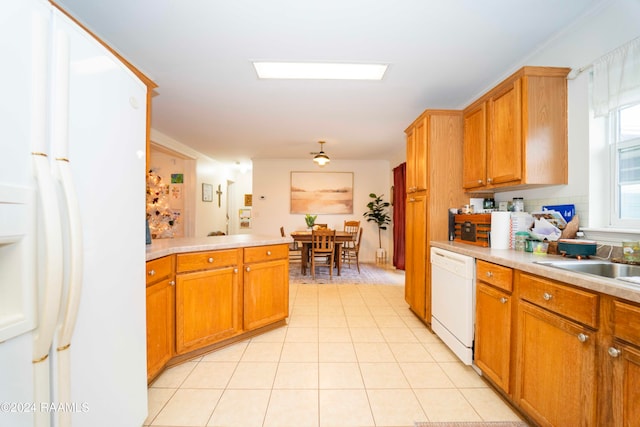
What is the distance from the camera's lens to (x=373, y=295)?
12.2ft

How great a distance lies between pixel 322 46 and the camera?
2.10 m

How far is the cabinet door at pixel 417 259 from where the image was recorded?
105 inches

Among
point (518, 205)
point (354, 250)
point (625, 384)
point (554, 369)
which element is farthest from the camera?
point (354, 250)

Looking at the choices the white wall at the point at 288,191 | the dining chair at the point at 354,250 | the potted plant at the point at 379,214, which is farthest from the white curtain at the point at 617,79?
the white wall at the point at 288,191

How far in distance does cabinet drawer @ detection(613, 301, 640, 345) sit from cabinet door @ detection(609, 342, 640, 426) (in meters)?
0.03

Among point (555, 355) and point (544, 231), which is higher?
point (544, 231)

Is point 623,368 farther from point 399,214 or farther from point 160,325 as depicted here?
point 399,214

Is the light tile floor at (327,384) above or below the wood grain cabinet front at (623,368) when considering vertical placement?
below

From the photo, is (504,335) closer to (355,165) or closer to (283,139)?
(283,139)

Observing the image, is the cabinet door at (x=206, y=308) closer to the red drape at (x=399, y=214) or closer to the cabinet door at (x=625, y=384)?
the cabinet door at (x=625, y=384)

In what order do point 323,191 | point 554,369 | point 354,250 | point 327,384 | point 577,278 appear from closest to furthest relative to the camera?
point 577,278
point 554,369
point 327,384
point 354,250
point 323,191

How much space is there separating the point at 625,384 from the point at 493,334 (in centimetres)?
73

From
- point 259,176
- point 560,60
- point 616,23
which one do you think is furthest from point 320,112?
point 259,176

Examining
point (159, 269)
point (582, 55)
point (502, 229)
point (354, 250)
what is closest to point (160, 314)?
point (159, 269)
